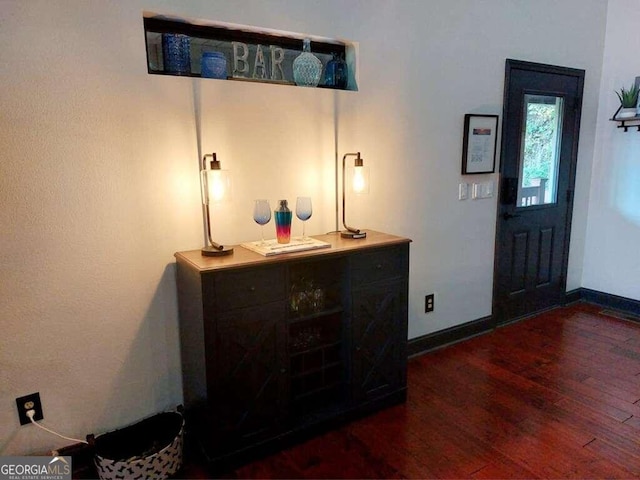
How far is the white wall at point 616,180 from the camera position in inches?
141

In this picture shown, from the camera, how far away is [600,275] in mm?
3980

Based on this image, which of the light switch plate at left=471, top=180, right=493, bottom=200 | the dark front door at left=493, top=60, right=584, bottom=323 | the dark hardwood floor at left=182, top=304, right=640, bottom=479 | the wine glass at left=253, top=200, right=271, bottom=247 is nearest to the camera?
the dark hardwood floor at left=182, top=304, right=640, bottom=479

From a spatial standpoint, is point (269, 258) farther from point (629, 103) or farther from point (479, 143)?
point (629, 103)

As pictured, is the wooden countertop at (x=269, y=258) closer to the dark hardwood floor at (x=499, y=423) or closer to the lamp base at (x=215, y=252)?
the lamp base at (x=215, y=252)

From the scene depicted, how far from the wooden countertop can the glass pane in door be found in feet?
5.65

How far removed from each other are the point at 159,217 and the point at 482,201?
7.51 feet

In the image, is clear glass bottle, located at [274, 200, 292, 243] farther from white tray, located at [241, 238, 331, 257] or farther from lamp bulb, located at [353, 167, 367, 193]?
lamp bulb, located at [353, 167, 367, 193]

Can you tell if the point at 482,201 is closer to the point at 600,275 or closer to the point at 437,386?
the point at 437,386

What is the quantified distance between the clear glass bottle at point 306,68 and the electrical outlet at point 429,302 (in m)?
1.60

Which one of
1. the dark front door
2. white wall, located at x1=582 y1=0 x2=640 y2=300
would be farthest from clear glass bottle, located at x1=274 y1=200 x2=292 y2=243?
white wall, located at x1=582 y1=0 x2=640 y2=300

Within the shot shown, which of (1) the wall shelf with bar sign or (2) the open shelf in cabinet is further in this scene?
(2) the open shelf in cabinet

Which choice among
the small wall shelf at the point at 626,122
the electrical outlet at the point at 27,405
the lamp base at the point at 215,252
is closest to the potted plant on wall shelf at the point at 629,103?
the small wall shelf at the point at 626,122

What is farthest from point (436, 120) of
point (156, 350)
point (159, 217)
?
point (156, 350)

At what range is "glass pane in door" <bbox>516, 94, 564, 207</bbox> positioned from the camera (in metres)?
3.44
